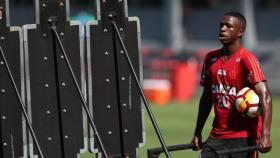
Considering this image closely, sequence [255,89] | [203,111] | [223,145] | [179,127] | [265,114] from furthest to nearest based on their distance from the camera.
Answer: [179,127] → [203,111] → [223,145] → [255,89] → [265,114]

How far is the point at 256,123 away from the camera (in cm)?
965

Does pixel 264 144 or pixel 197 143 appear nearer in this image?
pixel 264 144

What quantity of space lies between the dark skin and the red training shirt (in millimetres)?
97

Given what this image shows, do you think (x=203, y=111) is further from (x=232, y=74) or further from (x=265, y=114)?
(x=265, y=114)

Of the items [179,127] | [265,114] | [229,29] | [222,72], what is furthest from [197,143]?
[179,127]

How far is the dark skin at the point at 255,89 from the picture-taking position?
363 inches

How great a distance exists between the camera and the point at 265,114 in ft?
30.6

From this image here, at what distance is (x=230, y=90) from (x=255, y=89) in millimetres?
278

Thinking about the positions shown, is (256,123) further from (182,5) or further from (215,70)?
(182,5)

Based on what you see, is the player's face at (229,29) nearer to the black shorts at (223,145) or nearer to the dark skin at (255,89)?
the dark skin at (255,89)

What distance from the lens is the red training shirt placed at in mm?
9609

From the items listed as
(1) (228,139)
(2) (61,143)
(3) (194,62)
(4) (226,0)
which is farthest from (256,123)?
(4) (226,0)

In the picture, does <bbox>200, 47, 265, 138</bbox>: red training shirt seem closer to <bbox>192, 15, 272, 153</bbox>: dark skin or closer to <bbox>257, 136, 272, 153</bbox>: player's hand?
<bbox>192, 15, 272, 153</bbox>: dark skin

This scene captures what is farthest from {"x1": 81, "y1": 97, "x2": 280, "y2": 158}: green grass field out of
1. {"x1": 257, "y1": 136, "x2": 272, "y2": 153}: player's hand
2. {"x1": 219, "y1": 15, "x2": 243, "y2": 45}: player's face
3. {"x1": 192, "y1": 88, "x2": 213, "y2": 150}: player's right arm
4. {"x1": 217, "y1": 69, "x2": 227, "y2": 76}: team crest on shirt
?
{"x1": 257, "y1": 136, "x2": 272, "y2": 153}: player's hand
